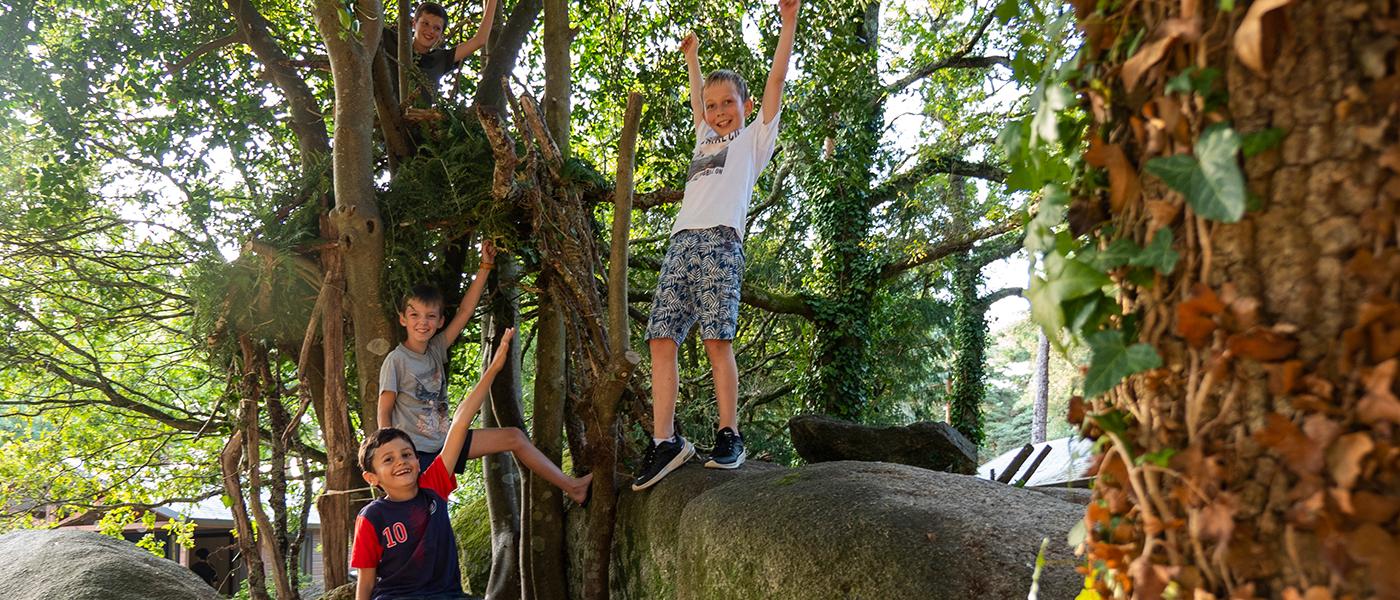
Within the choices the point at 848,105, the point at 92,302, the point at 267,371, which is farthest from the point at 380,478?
the point at 92,302

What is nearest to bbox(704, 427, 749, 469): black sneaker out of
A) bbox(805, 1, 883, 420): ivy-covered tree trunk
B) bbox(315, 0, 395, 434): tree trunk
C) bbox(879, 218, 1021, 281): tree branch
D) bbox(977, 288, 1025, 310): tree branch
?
bbox(315, 0, 395, 434): tree trunk

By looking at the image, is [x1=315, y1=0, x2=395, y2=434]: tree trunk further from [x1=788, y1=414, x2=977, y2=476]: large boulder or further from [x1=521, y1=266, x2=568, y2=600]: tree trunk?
[x1=788, y1=414, x2=977, y2=476]: large boulder

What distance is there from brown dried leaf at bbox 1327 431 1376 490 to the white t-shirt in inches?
132

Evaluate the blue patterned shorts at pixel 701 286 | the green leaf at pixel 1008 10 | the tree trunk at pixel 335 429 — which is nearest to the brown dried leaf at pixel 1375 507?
the green leaf at pixel 1008 10

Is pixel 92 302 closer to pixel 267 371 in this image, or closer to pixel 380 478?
pixel 267 371

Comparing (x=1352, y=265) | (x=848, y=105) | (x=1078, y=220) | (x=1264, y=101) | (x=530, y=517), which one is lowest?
(x=530, y=517)

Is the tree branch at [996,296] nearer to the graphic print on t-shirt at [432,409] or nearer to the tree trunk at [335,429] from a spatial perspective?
the graphic print on t-shirt at [432,409]

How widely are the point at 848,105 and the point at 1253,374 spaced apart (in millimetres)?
5436

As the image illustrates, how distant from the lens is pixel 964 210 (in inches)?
550

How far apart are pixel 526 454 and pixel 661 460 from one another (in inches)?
39.5

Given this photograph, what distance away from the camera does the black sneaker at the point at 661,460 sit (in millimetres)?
4468

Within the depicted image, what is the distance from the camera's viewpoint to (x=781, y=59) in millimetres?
3988

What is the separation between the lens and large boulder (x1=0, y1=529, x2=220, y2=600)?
486 cm

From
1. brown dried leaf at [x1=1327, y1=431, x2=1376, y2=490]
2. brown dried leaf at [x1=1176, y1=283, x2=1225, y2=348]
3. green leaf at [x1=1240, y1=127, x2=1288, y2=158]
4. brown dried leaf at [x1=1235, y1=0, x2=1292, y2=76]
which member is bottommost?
brown dried leaf at [x1=1327, y1=431, x2=1376, y2=490]
